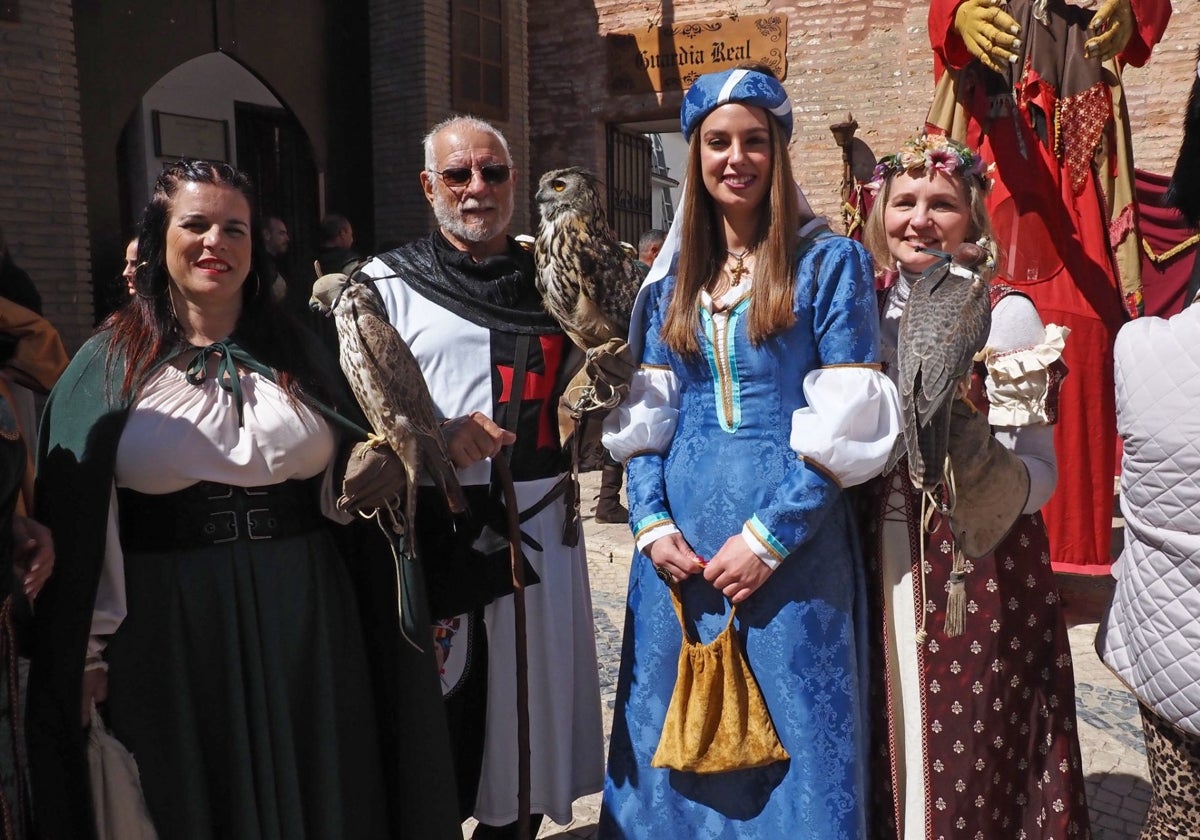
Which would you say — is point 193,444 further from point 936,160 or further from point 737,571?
point 936,160

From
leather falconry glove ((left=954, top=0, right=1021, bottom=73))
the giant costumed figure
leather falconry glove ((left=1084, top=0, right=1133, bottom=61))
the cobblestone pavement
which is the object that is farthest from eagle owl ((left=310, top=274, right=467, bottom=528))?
leather falconry glove ((left=1084, top=0, right=1133, bottom=61))

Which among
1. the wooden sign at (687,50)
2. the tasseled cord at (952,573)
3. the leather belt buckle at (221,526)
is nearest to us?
the tasseled cord at (952,573)

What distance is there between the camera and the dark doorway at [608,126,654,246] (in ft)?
40.2

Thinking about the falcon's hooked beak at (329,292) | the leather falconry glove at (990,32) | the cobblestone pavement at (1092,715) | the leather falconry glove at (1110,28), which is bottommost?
the cobblestone pavement at (1092,715)

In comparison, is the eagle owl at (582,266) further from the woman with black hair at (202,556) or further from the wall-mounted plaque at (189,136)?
the wall-mounted plaque at (189,136)

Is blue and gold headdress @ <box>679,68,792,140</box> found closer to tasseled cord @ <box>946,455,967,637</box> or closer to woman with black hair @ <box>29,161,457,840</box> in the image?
tasseled cord @ <box>946,455,967,637</box>

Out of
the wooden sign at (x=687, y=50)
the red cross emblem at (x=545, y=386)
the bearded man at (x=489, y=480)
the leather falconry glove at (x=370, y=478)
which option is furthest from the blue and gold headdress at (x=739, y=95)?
the wooden sign at (x=687, y=50)

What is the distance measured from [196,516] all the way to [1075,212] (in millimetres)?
4319

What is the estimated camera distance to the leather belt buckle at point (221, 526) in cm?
220

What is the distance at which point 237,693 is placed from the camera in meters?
2.20

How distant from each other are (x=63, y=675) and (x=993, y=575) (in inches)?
81.8

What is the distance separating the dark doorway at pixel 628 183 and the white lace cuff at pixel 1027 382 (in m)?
10.1

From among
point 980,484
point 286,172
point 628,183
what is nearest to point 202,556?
point 980,484

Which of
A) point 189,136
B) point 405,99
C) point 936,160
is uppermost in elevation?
point 405,99
